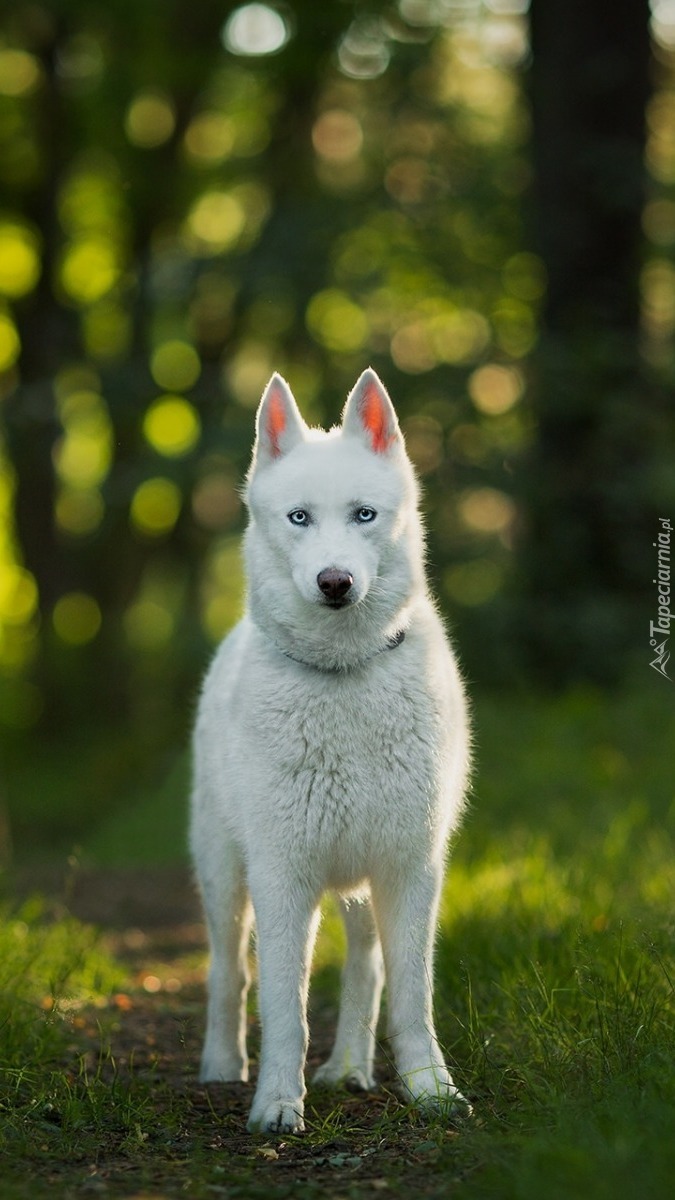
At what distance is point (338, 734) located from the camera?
14.7 ft

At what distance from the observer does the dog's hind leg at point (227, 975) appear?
5125mm

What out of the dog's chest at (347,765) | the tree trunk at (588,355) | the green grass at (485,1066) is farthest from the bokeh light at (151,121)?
the dog's chest at (347,765)

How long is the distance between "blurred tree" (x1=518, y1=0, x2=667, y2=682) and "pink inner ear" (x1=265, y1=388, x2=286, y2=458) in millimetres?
7010

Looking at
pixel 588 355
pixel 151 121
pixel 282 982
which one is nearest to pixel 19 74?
pixel 151 121

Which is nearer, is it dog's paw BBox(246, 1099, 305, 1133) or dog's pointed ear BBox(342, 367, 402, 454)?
dog's paw BBox(246, 1099, 305, 1133)

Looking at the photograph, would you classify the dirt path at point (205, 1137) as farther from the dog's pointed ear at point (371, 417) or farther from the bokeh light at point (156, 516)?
the bokeh light at point (156, 516)

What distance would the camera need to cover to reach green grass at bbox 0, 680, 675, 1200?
11.3 ft

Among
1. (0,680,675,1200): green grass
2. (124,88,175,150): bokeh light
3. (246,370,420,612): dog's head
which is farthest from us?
(124,88,175,150): bokeh light

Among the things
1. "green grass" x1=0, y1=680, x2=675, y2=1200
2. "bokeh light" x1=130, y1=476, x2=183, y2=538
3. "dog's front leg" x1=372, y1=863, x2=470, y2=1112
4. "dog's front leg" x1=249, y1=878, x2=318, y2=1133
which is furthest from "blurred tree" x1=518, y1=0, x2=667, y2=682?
"bokeh light" x1=130, y1=476, x2=183, y2=538

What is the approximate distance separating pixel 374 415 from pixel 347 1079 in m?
2.20

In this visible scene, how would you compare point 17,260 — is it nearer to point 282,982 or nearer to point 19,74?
point 19,74

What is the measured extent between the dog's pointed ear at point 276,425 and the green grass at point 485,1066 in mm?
1783

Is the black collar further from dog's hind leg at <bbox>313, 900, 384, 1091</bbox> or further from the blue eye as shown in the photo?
dog's hind leg at <bbox>313, 900, 384, 1091</bbox>

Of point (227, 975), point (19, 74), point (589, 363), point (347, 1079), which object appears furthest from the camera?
point (19, 74)
